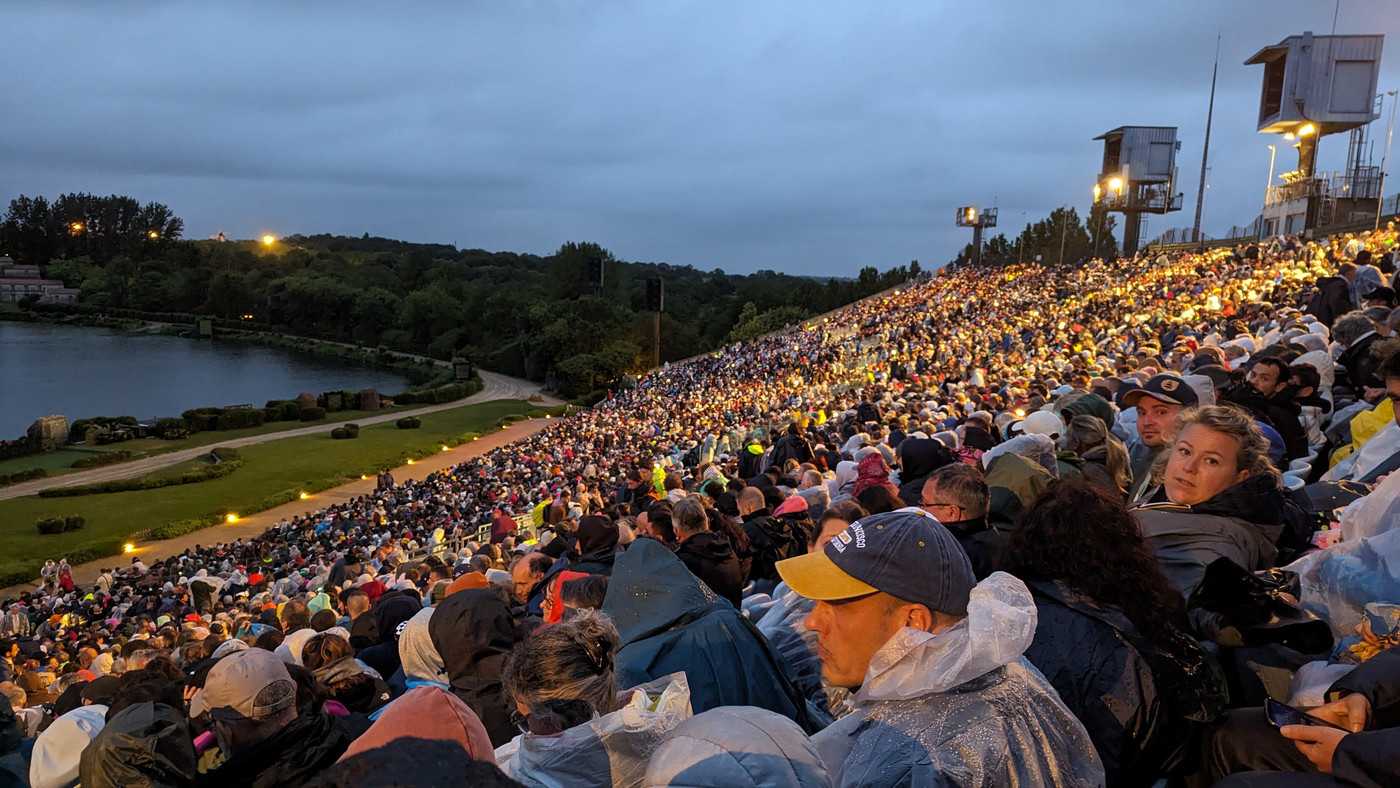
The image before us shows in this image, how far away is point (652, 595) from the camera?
3000 mm

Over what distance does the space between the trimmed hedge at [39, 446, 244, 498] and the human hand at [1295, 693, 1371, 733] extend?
1487 inches

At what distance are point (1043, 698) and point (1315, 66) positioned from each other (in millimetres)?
46777

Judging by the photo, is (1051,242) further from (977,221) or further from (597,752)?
(597,752)

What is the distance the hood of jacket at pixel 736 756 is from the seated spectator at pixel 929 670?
0.23m

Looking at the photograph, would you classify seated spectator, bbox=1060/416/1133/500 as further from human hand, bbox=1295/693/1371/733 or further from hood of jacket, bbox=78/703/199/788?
hood of jacket, bbox=78/703/199/788

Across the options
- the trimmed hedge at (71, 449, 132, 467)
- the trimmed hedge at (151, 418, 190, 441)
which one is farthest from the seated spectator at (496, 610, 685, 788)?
the trimmed hedge at (151, 418, 190, 441)

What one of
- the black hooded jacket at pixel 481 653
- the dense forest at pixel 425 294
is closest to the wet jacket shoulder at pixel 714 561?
the black hooded jacket at pixel 481 653

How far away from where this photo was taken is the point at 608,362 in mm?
62625

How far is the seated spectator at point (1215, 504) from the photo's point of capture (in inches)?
113

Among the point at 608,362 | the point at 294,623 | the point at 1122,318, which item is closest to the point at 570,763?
the point at 294,623

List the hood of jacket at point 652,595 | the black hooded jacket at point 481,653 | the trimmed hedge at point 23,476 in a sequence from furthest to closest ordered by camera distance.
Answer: the trimmed hedge at point 23,476, the black hooded jacket at point 481,653, the hood of jacket at point 652,595

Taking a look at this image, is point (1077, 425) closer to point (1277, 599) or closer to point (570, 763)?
point (1277, 599)

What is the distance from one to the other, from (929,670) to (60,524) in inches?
1247

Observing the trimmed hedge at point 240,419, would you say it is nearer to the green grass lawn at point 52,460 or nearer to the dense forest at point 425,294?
the green grass lawn at point 52,460
